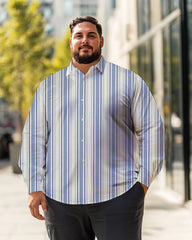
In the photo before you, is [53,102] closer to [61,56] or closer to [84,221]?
[84,221]

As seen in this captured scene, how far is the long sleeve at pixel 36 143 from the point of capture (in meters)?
2.29

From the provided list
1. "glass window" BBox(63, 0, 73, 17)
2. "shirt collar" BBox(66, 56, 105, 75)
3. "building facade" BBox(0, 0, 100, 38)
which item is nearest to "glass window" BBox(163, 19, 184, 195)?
"shirt collar" BBox(66, 56, 105, 75)

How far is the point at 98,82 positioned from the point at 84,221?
2.30 feet

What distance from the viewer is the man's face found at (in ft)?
7.51

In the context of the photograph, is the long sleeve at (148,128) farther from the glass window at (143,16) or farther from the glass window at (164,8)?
the glass window at (143,16)

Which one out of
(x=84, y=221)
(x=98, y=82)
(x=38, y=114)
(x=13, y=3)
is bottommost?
(x=84, y=221)

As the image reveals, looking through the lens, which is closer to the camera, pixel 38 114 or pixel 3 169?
pixel 38 114

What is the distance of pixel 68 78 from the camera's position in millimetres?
2336

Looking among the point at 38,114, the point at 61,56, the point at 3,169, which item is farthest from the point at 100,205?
the point at 61,56

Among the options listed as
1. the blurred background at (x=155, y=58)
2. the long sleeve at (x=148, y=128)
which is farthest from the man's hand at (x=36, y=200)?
the blurred background at (x=155, y=58)

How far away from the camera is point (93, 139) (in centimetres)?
223

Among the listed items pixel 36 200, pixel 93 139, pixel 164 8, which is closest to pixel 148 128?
pixel 93 139

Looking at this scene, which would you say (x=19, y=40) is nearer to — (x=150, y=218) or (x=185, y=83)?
(x=185, y=83)

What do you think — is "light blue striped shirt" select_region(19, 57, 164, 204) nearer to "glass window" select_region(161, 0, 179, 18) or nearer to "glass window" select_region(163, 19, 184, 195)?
"glass window" select_region(163, 19, 184, 195)
